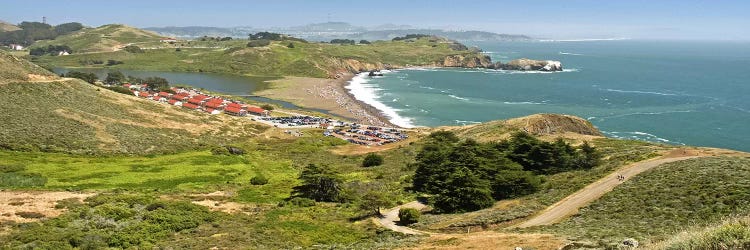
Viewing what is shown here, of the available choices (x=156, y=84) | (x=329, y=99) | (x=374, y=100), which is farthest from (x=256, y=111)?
(x=156, y=84)

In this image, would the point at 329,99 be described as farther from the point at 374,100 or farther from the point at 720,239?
the point at 720,239

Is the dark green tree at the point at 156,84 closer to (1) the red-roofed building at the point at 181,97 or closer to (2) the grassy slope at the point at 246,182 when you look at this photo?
(1) the red-roofed building at the point at 181,97

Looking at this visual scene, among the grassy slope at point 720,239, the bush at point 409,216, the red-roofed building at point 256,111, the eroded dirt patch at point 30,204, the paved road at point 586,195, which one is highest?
the grassy slope at point 720,239

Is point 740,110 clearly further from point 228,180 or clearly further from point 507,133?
point 228,180

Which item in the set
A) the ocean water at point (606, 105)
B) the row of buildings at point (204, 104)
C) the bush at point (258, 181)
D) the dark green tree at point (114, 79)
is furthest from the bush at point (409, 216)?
the dark green tree at point (114, 79)

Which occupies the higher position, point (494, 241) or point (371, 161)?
point (494, 241)

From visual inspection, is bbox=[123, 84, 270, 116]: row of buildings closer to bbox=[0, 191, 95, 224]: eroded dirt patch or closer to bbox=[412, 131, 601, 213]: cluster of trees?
bbox=[412, 131, 601, 213]: cluster of trees
